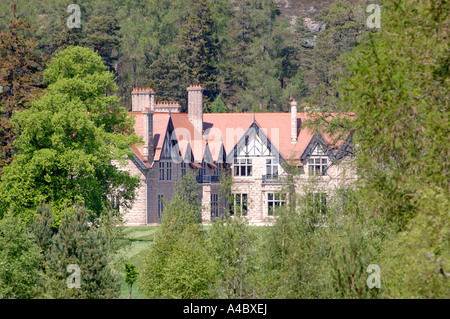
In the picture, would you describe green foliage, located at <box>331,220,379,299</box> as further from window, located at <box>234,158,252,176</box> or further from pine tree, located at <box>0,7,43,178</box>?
window, located at <box>234,158,252,176</box>

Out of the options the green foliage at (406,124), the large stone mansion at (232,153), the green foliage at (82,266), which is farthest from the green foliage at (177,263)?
the large stone mansion at (232,153)

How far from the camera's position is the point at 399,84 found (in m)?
23.2

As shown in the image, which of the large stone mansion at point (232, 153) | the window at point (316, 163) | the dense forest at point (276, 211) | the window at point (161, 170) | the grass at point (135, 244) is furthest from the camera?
the window at point (316, 163)

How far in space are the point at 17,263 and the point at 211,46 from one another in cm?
7892

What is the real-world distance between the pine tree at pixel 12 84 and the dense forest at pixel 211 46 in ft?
139

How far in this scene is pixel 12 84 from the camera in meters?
46.4

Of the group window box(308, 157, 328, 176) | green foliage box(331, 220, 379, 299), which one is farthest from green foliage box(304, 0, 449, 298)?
window box(308, 157, 328, 176)

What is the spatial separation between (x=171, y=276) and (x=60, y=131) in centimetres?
1828

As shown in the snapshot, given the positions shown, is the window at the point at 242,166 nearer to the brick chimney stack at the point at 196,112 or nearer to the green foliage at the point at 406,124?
the brick chimney stack at the point at 196,112

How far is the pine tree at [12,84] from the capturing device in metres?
45.5

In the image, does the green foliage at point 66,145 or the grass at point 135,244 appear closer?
the grass at point 135,244

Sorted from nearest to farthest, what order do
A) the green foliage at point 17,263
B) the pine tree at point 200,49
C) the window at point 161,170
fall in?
1. the green foliage at point 17,263
2. the window at point 161,170
3. the pine tree at point 200,49

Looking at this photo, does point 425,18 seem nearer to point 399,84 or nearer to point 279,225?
point 399,84
